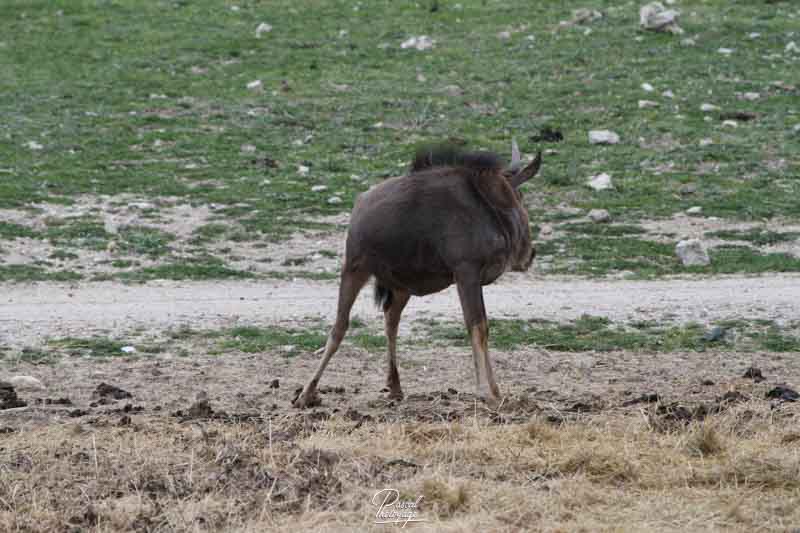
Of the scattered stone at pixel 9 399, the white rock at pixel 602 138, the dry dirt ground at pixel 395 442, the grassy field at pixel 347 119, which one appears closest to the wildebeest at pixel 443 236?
the dry dirt ground at pixel 395 442

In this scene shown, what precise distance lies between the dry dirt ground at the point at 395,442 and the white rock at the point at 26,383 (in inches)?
→ 3.6

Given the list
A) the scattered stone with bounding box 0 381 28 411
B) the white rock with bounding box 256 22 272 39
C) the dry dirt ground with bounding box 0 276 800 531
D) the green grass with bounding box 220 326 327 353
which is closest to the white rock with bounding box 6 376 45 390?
the dry dirt ground with bounding box 0 276 800 531

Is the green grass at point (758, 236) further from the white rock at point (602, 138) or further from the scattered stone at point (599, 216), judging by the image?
the white rock at point (602, 138)

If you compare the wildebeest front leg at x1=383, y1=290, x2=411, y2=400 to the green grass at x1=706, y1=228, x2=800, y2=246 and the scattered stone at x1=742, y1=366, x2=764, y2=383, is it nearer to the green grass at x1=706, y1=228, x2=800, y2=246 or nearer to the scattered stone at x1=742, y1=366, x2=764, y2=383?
the scattered stone at x1=742, y1=366, x2=764, y2=383

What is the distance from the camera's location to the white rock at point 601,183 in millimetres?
17703

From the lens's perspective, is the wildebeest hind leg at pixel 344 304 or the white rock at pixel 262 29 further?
the white rock at pixel 262 29

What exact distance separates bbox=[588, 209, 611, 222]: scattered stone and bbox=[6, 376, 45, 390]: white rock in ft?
27.9

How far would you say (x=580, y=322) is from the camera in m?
12.4

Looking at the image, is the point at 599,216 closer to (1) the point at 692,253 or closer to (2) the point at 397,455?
(1) the point at 692,253

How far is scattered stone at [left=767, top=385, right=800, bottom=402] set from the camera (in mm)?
9375

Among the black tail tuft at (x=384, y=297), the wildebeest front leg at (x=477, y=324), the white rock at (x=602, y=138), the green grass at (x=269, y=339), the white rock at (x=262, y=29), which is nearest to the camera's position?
the wildebeest front leg at (x=477, y=324)

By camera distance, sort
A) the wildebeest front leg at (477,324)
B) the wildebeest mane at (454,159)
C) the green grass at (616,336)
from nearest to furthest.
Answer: the wildebeest front leg at (477,324)
the wildebeest mane at (454,159)
the green grass at (616,336)

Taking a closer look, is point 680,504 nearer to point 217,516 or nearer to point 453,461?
point 453,461

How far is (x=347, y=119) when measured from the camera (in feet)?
69.3
